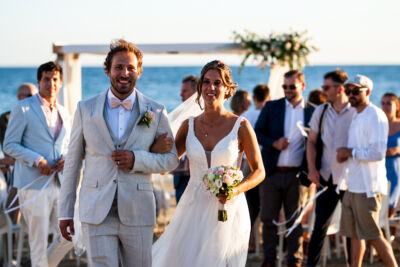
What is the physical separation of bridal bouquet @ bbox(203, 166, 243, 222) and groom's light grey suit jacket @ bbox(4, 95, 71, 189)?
2.31 m

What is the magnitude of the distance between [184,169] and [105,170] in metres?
3.30

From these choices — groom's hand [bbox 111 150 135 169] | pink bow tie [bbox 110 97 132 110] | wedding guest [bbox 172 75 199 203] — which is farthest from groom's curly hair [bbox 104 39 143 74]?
wedding guest [bbox 172 75 199 203]

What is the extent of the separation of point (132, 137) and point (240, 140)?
112cm

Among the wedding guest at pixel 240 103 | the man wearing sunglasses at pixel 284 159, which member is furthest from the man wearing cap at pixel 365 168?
the wedding guest at pixel 240 103

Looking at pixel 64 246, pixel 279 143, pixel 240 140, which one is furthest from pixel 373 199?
pixel 64 246

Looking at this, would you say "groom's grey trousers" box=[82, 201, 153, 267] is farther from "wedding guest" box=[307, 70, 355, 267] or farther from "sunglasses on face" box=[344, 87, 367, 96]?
"wedding guest" box=[307, 70, 355, 267]

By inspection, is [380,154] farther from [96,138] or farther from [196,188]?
[96,138]

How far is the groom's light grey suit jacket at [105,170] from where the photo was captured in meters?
4.58

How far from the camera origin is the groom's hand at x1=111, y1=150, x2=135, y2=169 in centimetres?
450

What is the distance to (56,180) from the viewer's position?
683 centimetres

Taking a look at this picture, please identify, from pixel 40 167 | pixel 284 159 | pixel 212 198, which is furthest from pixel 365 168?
pixel 40 167

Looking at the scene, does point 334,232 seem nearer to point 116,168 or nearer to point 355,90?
point 355,90

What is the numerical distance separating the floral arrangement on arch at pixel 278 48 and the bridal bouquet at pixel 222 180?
507cm

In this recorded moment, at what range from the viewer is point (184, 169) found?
7.88m
